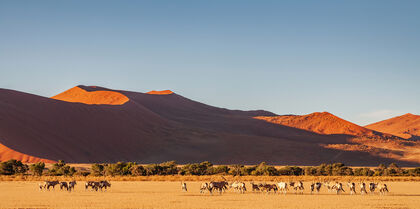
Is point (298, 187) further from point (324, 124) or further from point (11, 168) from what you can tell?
point (324, 124)

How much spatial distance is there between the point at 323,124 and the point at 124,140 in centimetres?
6883

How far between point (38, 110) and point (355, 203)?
85.9m

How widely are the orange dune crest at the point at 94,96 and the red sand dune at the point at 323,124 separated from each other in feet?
151

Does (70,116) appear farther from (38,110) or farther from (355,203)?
(355,203)

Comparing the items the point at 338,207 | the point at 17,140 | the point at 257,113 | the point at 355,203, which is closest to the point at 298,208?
the point at 338,207

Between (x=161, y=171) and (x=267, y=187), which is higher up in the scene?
(x=161, y=171)

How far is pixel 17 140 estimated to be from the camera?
8306cm

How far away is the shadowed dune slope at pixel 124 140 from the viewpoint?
88625 millimetres

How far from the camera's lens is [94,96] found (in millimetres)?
155500

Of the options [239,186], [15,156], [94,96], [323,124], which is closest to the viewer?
[239,186]

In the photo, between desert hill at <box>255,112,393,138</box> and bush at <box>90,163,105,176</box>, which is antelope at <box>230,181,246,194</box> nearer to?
bush at <box>90,163,105,176</box>

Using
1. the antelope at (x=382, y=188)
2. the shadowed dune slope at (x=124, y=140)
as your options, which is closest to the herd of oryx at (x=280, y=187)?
the antelope at (x=382, y=188)

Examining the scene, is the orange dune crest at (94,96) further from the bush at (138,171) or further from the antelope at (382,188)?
the antelope at (382,188)

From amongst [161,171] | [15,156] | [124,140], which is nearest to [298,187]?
[161,171]
